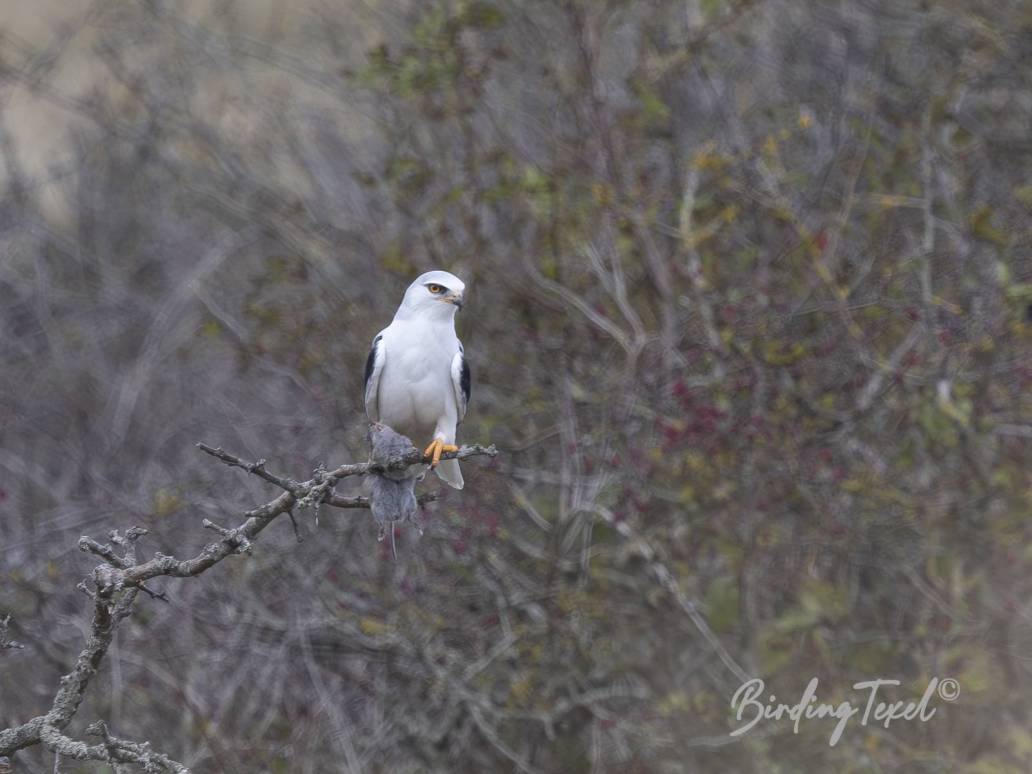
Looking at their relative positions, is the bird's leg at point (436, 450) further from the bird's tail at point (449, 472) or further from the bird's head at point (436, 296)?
the bird's head at point (436, 296)

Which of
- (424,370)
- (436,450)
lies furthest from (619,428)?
(436,450)

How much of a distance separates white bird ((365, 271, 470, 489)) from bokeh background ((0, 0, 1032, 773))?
1.57 m

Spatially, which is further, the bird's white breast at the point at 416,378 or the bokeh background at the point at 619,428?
the bokeh background at the point at 619,428

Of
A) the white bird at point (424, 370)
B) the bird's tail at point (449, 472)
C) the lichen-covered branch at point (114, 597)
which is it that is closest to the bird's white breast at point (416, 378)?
the white bird at point (424, 370)

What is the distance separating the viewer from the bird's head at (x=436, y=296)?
579cm

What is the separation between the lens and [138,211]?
35.9 feet

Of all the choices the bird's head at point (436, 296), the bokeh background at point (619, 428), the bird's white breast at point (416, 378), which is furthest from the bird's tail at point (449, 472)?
the bokeh background at point (619, 428)

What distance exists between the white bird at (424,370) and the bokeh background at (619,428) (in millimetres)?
1571

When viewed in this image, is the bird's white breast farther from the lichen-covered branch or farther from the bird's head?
the lichen-covered branch

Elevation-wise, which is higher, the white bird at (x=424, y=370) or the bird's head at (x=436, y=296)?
the bird's head at (x=436, y=296)

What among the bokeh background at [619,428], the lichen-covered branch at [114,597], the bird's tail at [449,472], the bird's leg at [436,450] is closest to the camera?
the lichen-covered branch at [114,597]

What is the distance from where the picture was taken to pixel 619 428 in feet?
25.0

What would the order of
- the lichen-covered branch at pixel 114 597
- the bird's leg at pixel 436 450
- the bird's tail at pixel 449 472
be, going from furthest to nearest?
the bird's tail at pixel 449 472
the bird's leg at pixel 436 450
the lichen-covered branch at pixel 114 597

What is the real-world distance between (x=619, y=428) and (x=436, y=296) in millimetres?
2091
